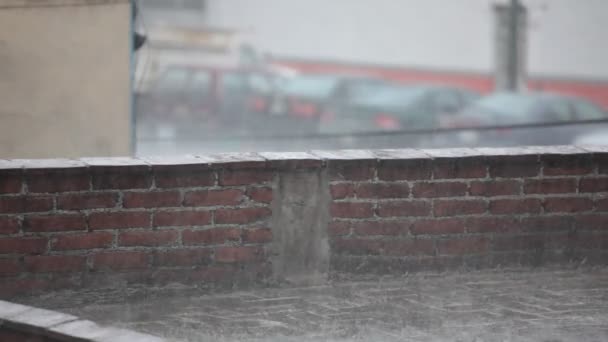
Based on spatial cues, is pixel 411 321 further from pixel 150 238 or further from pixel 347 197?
pixel 150 238

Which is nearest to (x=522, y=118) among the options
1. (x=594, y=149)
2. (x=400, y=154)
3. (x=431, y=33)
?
(x=594, y=149)

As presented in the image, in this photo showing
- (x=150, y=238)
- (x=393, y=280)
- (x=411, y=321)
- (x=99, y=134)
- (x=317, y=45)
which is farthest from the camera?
(x=317, y=45)

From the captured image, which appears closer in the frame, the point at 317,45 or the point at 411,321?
the point at 411,321

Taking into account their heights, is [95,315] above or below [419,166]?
below

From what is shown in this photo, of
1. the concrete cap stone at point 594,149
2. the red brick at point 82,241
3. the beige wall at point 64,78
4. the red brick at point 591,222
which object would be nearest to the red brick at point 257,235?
the red brick at point 82,241

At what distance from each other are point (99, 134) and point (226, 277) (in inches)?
114

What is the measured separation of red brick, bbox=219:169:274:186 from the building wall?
26.4 metres

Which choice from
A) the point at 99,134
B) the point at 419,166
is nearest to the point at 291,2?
the point at 99,134

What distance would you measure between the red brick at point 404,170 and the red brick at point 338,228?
28 centimetres

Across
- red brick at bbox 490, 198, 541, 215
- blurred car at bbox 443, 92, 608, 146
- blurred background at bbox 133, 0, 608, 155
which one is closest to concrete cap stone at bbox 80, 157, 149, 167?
red brick at bbox 490, 198, 541, 215

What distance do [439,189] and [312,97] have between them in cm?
1600

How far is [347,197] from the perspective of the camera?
4.89 metres

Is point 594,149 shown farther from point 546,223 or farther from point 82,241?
point 82,241

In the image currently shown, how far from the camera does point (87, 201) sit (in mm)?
4574
